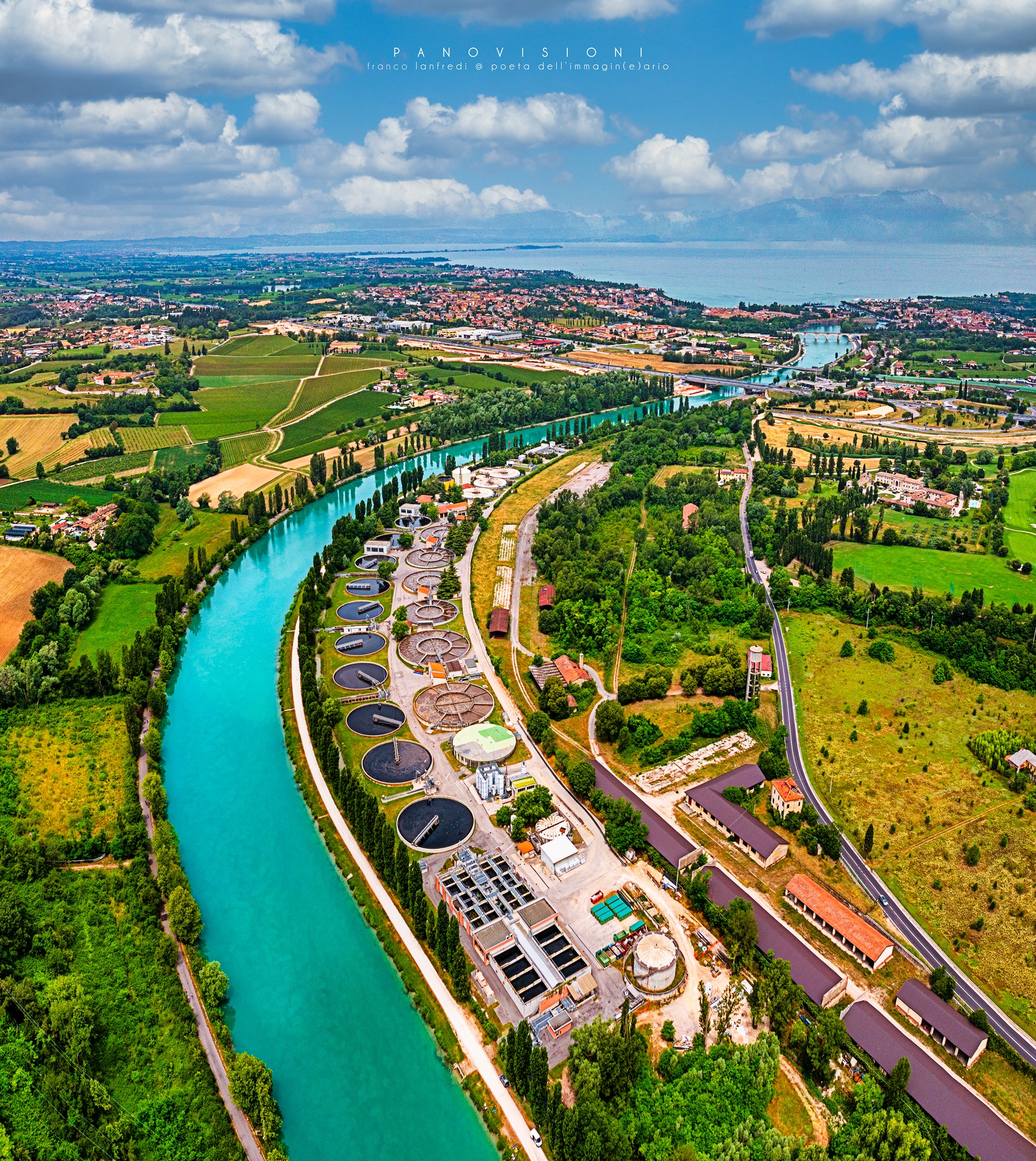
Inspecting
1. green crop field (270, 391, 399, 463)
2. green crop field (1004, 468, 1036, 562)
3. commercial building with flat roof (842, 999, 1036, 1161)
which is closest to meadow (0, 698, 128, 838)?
commercial building with flat roof (842, 999, 1036, 1161)

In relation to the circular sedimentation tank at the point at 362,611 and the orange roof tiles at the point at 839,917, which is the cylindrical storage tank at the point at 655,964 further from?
the circular sedimentation tank at the point at 362,611

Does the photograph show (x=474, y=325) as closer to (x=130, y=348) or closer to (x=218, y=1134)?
(x=130, y=348)

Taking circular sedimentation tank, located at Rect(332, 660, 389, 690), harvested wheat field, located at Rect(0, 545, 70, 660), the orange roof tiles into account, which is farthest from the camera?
harvested wheat field, located at Rect(0, 545, 70, 660)

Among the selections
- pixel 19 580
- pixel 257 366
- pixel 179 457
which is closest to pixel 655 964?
pixel 19 580

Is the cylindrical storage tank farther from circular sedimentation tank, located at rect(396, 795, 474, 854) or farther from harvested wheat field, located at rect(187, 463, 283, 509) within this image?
harvested wheat field, located at rect(187, 463, 283, 509)

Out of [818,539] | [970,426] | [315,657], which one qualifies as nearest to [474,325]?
[970,426]

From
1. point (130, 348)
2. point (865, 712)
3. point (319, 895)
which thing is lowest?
point (319, 895)

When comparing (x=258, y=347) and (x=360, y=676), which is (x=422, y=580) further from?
(x=258, y=347)
